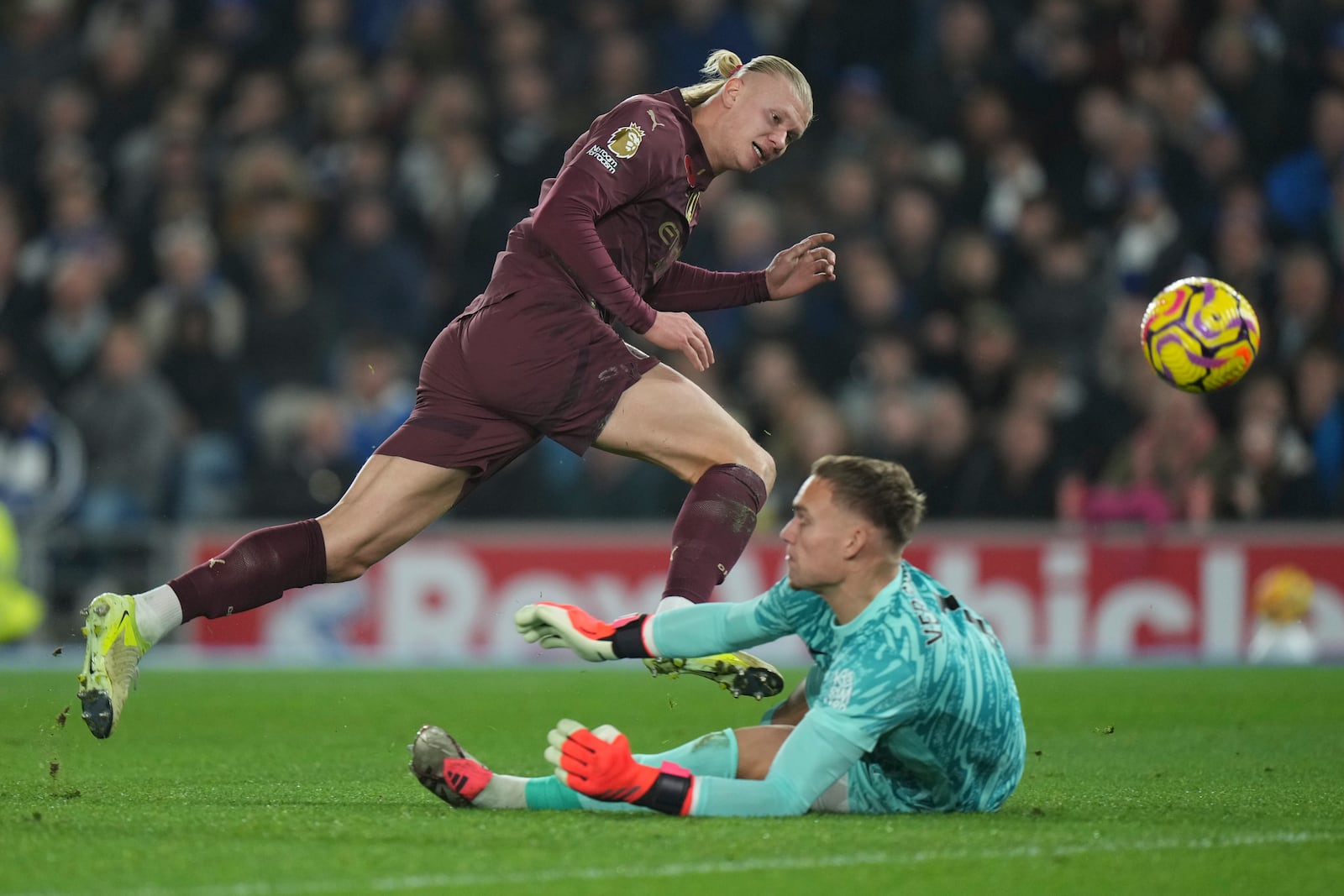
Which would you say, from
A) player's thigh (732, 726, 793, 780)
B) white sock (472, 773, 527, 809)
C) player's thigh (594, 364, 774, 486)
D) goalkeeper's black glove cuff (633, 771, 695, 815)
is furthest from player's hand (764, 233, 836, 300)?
goalkeeper's black glove cuff (633, 771, 695, 815)

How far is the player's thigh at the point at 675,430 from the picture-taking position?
18.1ft

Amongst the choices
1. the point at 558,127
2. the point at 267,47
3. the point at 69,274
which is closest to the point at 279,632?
the point at 69,274

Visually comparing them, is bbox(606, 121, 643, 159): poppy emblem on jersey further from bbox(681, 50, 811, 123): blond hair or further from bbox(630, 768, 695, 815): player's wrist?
bbox(630, 768, 695, 815): player's wrist

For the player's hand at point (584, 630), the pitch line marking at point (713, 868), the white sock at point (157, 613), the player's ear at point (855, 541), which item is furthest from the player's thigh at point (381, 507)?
the pitch line marking at point (713, 868)

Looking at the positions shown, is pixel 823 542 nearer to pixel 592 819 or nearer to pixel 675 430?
pixel 592 819

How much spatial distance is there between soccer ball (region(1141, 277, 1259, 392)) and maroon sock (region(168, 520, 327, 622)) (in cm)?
328

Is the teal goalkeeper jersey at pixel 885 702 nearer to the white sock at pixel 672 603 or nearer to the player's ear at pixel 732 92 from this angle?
the white sock at pixel 672 603

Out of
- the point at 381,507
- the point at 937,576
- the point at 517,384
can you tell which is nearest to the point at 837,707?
the point at 517,384

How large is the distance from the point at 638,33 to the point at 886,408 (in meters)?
4.16

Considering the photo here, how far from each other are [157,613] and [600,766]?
1756mm

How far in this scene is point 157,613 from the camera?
551 centimetres

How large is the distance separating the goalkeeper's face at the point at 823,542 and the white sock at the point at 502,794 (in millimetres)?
966

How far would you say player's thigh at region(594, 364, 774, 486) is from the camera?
5508 millimetres

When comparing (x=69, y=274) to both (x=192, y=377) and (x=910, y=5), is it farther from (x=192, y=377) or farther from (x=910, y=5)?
(x=910, y=5)
